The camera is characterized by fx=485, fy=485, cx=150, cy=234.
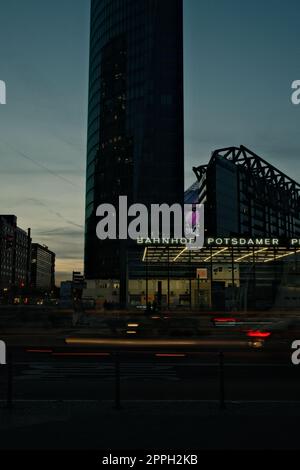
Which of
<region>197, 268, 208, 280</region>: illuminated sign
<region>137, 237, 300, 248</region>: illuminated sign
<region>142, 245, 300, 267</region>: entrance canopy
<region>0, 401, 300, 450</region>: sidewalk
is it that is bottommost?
<region>0, 401, 300, 450</region>: sidewalk

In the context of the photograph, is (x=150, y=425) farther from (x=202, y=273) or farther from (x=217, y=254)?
(x=202, y=273)

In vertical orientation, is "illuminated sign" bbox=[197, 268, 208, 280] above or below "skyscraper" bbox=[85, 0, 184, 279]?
below

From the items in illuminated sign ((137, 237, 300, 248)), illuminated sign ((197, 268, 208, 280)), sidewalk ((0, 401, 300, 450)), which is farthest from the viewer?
illuminated sign ((197, 268, 208, 280))

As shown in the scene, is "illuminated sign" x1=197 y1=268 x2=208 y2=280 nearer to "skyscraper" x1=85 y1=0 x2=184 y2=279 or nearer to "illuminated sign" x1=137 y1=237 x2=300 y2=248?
"illuminated sign" x1=137 y1=237 x2=300 y2=248

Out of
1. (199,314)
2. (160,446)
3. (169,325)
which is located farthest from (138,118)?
(160,446)

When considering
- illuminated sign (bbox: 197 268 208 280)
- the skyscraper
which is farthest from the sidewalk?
the skyscraper

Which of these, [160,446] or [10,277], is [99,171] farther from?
[160,446]

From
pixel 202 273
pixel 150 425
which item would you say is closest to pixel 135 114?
pixel 202 273

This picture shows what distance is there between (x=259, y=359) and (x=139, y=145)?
115357mm

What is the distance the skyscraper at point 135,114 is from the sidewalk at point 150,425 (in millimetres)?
119045

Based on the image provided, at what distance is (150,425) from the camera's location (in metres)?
7.62

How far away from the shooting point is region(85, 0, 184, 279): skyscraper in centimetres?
12888

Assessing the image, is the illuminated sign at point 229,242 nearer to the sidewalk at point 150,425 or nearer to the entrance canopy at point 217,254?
the entrance canopy at point 217,254

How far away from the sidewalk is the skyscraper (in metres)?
119
